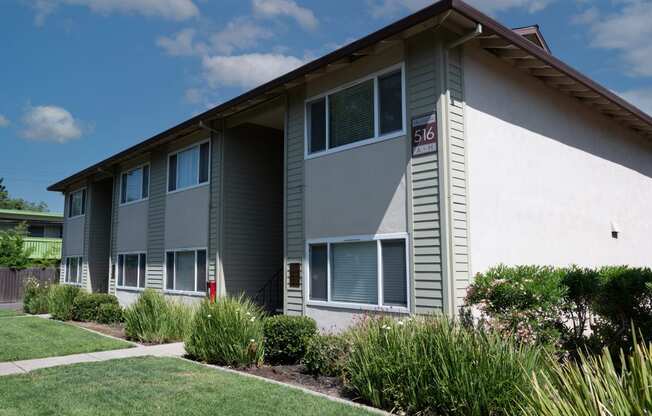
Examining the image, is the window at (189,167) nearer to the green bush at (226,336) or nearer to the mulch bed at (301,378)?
the green bush at (226,336)

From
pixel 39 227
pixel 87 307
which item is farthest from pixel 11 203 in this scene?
pixel 87 307

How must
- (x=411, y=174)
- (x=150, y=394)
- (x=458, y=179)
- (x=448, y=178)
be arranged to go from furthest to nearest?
(x=411, y=174)
(x=458, y=179)
(x=448, y=178)
(x=150, y=394)

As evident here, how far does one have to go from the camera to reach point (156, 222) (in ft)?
56.5

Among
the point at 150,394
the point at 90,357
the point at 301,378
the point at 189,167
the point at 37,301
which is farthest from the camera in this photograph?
the point at 37,301

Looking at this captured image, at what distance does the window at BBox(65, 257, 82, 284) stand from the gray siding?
12538 mm

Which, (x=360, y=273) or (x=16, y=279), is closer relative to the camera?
(x=360, y=273)

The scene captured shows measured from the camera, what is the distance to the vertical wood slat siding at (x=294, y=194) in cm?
1117

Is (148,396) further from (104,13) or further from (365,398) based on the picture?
(104,13)

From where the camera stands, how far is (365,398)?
6.90 meters

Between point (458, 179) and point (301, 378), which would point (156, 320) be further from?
point (458, 179)

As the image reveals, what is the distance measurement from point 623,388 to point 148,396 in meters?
5.57

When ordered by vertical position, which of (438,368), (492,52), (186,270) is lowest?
(438,368)

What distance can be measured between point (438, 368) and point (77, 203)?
2284cm

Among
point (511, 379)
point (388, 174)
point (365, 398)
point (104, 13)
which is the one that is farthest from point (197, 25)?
point (511, 379)
